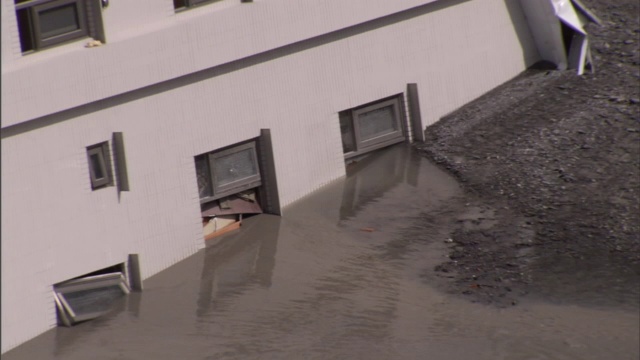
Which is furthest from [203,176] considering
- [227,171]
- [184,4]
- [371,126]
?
[371,126]

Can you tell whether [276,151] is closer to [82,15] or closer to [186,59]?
[186,59]

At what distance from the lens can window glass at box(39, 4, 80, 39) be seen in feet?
30.4

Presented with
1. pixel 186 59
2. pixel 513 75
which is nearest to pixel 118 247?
pixel 186 59

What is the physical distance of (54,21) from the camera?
9.38 m

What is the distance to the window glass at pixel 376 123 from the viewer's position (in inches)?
476

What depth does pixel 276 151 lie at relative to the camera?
11125 mm

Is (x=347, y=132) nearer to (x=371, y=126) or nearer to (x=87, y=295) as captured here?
(x=371, y=126)

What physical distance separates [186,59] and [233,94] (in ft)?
2.51

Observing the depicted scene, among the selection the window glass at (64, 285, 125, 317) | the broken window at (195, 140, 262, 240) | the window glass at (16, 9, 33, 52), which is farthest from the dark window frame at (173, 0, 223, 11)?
the window glass at (64, 285, 125, 317)

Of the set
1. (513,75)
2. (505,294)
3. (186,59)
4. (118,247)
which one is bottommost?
(505,294)

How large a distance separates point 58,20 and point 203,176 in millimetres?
2391

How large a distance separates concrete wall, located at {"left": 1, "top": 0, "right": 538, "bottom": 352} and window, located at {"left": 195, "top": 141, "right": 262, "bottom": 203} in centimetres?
18

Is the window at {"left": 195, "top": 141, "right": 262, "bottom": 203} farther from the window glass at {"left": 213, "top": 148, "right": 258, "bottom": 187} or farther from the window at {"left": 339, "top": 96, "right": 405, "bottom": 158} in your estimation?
the window at {"left": 339, "top": 96, "right": 405, "bottom": 158}

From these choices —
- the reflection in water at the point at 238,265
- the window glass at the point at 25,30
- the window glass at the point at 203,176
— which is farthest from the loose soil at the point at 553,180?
the window glass at the point at 25,30
